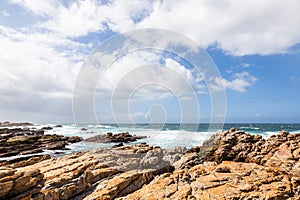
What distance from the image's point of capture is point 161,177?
13.4 meters

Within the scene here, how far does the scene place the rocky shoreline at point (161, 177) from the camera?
11203mm

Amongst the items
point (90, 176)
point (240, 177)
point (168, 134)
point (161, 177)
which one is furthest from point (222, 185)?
point (168, 134)

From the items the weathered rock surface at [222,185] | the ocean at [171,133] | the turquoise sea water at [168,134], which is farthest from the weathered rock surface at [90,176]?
the ocean at [171,133]

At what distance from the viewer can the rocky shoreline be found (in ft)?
36.8

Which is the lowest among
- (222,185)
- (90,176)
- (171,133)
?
(90,176)

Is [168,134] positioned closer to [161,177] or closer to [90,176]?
[161,177]

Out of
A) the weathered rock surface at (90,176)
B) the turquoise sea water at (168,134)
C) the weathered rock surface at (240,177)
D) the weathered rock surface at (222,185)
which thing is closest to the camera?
the weathered rock surface at (222,185)

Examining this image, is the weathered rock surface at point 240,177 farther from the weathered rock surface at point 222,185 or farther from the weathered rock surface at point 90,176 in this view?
the weathered rock surface at point 90,176

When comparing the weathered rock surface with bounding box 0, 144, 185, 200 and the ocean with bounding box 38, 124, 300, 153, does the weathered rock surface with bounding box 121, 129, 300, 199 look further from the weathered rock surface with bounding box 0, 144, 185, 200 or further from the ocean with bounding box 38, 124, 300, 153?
the ocean with bounding box 38, 124, 300, 153

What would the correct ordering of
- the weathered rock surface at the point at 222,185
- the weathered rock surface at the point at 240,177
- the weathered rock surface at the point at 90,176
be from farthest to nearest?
the weathered rock surface at the point at 90,176 < the weathered rock surface at the point at 240,177 < the weathered rock surface at the point at 222,185

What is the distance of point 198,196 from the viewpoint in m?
10.8

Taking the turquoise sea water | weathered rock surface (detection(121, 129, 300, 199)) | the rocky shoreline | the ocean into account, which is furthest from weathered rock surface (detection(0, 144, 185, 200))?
the ocean

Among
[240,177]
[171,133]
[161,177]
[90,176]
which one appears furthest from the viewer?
[171,133]

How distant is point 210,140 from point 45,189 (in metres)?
15.3
